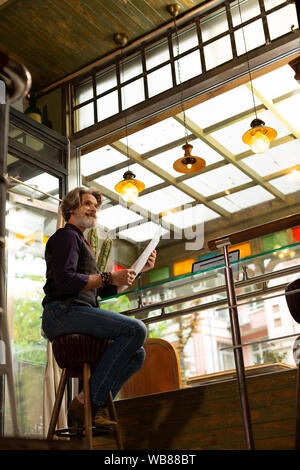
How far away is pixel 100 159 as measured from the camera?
17.7 feet

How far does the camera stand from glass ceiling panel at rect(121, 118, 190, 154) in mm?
4945

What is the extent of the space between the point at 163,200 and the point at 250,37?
5.05 ft

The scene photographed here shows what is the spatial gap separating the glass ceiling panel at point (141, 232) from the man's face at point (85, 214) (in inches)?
77.3

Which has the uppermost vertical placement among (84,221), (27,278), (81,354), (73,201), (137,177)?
(137,177)

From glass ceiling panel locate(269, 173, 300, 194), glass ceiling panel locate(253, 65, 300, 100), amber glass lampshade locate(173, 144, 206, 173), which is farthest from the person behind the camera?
amber glass lampshade locate(173, 144, 206, 173)

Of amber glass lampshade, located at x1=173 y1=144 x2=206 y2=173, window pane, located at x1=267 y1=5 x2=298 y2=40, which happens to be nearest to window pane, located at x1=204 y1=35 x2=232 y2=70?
window pane, located at x1=267 y1=5 x2=298 y2=40

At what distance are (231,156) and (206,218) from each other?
0.55 m

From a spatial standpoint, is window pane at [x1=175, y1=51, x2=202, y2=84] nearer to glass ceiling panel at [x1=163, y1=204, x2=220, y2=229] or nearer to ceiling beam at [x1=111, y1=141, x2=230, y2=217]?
ceiling beam at [x1=111, y1=141, x2=230, y2=217]

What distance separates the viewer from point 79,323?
7.98ft

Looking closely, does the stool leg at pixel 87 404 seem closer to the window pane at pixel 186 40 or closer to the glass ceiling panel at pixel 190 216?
the glass ceiling panel at pixel 190 216

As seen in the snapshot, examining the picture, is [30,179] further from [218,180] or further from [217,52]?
→ [217,52]

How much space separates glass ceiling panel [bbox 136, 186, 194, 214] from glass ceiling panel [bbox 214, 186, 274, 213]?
0.32 meters

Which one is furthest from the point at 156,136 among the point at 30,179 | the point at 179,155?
the point at 30,179
